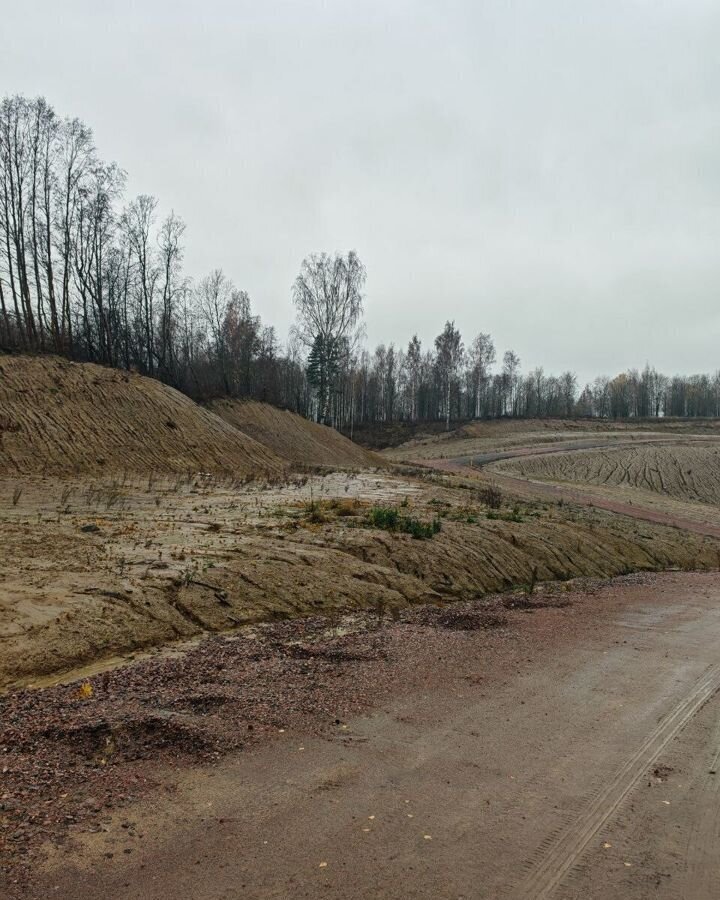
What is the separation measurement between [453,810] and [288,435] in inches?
1284

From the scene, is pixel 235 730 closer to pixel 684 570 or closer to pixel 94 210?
pixel 684 570

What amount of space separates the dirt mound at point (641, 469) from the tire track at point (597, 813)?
34.3m

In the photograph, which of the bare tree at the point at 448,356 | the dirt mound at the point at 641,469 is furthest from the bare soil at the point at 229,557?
the bare tree at the point at 448,356

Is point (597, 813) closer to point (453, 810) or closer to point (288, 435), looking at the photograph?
point (453, 810)

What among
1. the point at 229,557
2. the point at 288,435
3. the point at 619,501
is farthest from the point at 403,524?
the point at 288,435

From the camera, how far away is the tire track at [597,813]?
3.67 m

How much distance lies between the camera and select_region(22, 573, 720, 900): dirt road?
3.64 metres

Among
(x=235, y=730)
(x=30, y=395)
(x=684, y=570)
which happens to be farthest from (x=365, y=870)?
(x=30, y=395)

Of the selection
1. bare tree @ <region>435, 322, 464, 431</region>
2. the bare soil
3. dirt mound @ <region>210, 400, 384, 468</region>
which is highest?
bare tree @ <region>435, 322, 464, 431</region>

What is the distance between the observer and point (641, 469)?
46312 millimetres

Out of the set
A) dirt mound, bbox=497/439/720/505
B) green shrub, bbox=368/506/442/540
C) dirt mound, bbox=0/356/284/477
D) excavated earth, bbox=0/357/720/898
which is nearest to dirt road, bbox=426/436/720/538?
dirt mound, bbox=497/439/720/505

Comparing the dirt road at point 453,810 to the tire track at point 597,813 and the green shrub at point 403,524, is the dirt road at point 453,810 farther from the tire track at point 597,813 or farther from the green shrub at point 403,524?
the green shrub at point 403,524

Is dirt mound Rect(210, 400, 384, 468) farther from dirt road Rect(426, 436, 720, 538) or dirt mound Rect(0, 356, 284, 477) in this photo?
dirt road Rect(426, 436, 720, 538)

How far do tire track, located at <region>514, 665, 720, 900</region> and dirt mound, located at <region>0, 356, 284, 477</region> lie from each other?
1862 centimetres
